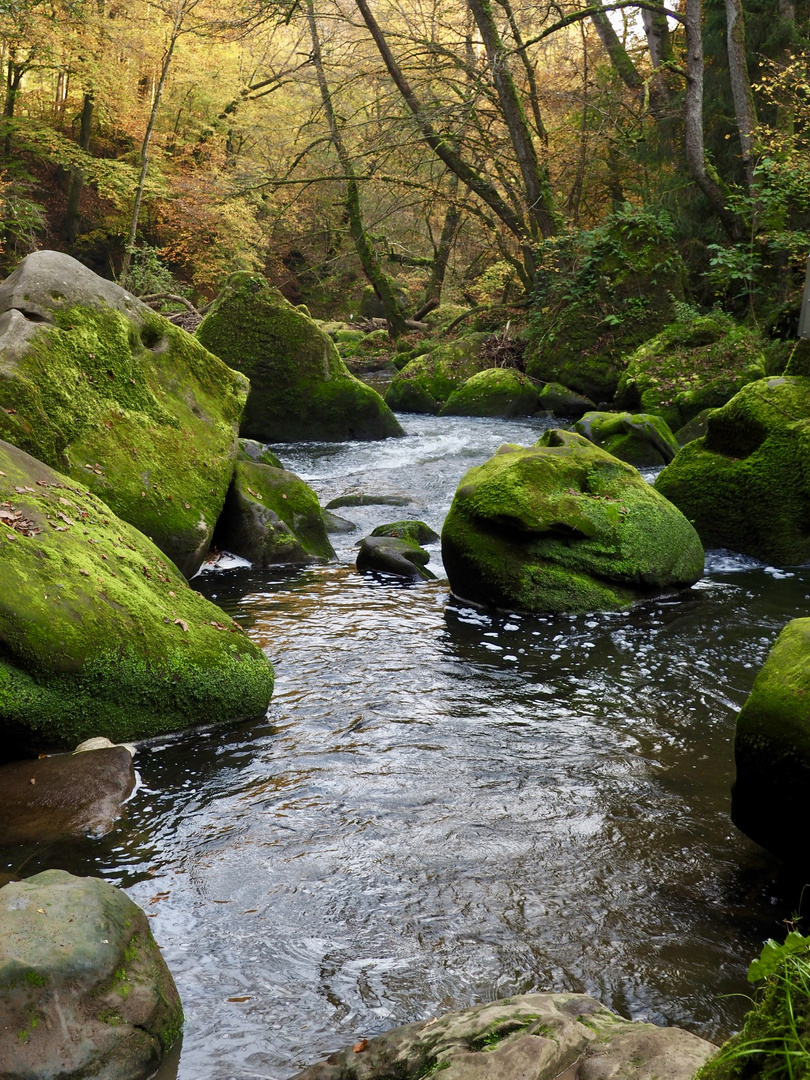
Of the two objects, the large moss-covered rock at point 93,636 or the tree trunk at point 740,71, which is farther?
the tree trunk at point 740,71

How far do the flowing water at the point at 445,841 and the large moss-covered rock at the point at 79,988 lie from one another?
0.19 m

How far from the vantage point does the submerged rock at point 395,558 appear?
8562mm

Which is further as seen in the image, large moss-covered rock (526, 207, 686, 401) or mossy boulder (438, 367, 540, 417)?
large moss-covered rock (526, 207, 686, 401)

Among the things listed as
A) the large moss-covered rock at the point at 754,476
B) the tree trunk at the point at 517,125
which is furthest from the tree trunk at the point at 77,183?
the large moss-covered rock at the point at 754,476

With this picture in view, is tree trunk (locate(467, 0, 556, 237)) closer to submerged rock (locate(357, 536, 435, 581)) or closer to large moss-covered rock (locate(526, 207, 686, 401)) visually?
large moss-covered rock (locate(526, 207, 686, 401))

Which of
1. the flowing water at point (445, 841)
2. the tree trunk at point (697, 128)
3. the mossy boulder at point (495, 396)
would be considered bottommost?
the flowing water at point (445, 841)

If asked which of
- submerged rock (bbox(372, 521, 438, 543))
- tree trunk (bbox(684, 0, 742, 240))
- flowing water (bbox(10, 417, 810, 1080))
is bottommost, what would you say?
flowing water (bbox(10, 417, 810, 1080))

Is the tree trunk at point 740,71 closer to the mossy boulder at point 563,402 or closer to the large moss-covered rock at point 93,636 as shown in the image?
the mossy boulder at point 563,402

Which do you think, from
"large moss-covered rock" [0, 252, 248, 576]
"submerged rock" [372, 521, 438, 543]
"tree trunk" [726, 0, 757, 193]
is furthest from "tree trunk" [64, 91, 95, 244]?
"submerged rock" [372, 521, 438, 543]

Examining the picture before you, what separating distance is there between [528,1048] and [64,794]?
9.08ft

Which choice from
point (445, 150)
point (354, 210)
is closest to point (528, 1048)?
point (445, 150)

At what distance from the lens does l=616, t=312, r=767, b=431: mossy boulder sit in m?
14.4

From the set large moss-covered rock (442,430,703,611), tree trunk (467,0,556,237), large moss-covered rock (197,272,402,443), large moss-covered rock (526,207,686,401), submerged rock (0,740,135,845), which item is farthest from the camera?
large moss-covered rock (526,207,686,401)

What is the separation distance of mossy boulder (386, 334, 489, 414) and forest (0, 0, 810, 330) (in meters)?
1.88
